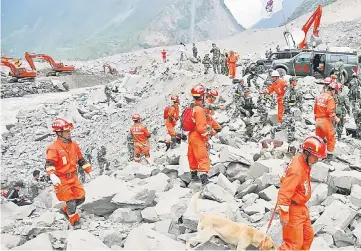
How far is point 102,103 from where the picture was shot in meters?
19.8

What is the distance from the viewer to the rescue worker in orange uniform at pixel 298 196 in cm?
386

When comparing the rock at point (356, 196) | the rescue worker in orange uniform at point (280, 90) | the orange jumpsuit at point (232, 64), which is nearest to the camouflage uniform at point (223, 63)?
the orange jumpsuit at point (232, 64)

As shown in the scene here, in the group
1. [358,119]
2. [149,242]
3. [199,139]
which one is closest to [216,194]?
[199,139]

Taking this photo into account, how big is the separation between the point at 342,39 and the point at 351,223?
986 inches

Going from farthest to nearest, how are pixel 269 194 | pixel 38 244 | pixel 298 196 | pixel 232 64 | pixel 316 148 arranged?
pixel 232 64
pixel 269 194
pixel 38 244
pixel 298 196
pixel 316 148

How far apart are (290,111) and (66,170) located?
21.2 feet

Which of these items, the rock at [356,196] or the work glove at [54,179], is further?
the rock at [356,196]

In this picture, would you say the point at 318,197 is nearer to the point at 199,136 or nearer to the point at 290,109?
the point at 199,136

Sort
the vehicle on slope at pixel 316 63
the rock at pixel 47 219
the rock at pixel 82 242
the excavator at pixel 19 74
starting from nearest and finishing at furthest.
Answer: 1. the rock at pixel 82 242
2. the rock at pixel 47 219
3. the vehicle on slope at pixel 316 63
4. the excavator at pixel 19 74

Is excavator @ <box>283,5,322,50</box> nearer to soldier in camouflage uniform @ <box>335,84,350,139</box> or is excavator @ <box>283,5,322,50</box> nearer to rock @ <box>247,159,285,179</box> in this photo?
soldier in camouflage uniform @ <box>335,84,350,139</box>

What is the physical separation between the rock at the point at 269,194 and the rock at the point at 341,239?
108 cm

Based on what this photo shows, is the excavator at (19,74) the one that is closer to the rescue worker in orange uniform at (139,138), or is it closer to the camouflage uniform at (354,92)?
the rescue worker in orange uniform at (139,138)

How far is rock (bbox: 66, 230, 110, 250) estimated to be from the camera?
14.1 feet

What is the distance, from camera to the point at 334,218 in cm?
498
